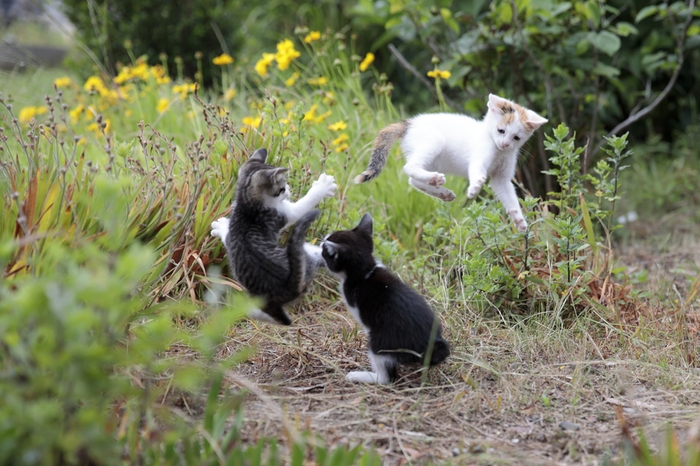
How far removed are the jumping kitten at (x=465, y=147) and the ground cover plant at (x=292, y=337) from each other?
0.70ft

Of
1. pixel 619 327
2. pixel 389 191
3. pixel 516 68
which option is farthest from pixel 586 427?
pixel 516 68

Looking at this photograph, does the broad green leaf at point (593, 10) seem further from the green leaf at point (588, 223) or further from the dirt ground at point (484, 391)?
the dirt ground at point (484, 391)

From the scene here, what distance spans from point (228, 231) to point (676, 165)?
18.1 ft

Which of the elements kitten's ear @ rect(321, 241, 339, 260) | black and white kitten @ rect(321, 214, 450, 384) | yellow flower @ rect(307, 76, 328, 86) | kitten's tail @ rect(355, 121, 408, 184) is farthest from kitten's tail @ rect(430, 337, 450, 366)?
yellow flower @ rect(307, 76, 328, 86)

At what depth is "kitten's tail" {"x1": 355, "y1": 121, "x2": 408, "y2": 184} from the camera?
10.6 feet

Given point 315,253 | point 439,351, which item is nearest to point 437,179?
point 315,253

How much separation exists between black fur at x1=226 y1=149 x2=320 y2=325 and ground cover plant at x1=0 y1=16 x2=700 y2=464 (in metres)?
0.18

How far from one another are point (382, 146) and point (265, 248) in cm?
86

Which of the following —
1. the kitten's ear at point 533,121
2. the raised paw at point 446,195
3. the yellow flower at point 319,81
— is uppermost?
the kitten's ear at point 533,121

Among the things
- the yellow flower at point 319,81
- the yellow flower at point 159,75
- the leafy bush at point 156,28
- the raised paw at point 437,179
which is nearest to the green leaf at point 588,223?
the raised paw at point 437,179

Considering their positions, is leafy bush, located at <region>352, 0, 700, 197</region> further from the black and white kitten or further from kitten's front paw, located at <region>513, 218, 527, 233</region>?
the black and white kitten

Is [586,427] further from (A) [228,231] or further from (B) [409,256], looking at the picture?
(B) [409,256]

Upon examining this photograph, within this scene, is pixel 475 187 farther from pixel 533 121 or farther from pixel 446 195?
pixel 533 121

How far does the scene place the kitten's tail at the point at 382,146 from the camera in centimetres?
323
